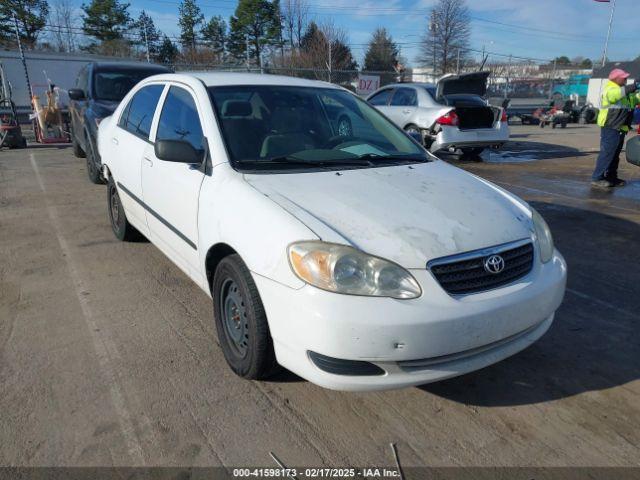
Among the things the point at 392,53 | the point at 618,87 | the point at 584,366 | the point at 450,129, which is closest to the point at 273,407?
the point at 584,366

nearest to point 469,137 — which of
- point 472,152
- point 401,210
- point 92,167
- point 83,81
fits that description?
point 472,152

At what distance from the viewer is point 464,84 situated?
36.3 ft

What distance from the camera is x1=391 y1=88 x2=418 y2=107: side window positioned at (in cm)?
1093

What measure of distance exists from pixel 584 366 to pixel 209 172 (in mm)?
2571

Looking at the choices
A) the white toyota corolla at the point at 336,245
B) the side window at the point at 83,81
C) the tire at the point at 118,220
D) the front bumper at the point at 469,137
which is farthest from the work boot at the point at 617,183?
the side window at the point at 83,81

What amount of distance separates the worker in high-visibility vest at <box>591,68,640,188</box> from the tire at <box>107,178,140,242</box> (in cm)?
719

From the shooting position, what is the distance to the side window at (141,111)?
4.09 meters

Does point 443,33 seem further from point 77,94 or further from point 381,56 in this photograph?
point 77,94

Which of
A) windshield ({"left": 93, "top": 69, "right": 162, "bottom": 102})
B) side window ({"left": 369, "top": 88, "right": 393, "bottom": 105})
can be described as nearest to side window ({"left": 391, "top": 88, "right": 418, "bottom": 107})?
side window ({"left": 369, "top": 88, "right": 393, "bottom": 105})

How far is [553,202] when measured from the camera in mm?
7066

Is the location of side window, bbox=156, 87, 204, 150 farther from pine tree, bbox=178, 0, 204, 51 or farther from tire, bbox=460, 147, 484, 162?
pine tree, bbox=178, 0, 204, 51

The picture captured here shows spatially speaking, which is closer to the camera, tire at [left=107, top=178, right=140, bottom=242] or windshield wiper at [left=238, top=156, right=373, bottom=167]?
windshield wiper at [left=238, top=156, right=373, bottom=167]

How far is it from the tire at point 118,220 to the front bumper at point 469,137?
665cm

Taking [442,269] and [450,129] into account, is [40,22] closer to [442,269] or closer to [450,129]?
[450,129]
